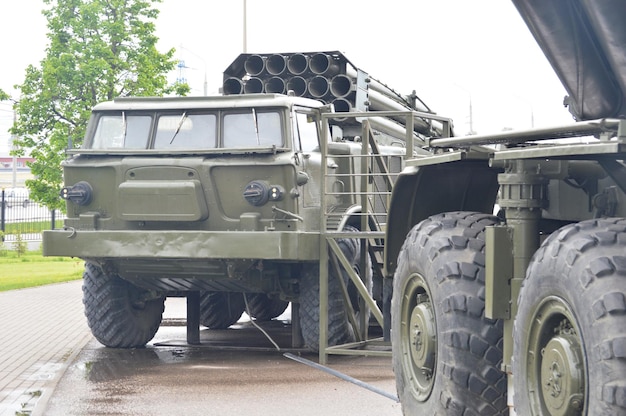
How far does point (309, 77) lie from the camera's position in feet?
46.7

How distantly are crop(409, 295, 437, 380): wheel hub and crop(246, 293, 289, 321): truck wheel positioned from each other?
9386mm

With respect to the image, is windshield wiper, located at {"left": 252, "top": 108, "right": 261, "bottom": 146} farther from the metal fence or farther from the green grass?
→ the metal fence

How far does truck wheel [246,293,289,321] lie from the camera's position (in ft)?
52.5

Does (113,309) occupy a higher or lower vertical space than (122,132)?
lower

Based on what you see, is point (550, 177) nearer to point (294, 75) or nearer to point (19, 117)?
point (294, 75)

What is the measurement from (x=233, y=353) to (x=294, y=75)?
3250 mm

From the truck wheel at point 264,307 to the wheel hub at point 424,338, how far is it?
9.39 meters

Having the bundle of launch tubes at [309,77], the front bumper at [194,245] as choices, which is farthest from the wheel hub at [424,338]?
the bundle of launch tubes at [309,77]

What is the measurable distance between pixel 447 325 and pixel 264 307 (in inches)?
407

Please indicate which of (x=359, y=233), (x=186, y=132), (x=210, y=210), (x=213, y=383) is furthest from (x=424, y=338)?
(x=186, y=132)

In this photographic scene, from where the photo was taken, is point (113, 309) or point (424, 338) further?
point (113, 309)

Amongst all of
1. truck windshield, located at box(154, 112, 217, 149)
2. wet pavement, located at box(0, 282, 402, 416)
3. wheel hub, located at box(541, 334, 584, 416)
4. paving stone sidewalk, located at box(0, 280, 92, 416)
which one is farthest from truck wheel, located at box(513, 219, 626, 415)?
truck windshield, located at box(154, 112, 217, 149)

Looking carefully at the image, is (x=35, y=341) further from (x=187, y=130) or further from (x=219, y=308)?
(x=187, y=130)

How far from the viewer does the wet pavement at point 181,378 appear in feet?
30.3
